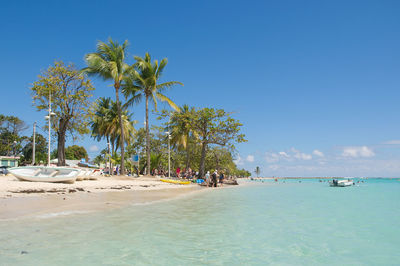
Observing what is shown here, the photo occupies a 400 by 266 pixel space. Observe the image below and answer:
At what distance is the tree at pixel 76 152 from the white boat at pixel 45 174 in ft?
214

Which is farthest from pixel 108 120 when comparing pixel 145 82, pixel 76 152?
pixel 76 152

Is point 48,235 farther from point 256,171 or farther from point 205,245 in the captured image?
point 256,171

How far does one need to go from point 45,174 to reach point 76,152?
241 feet

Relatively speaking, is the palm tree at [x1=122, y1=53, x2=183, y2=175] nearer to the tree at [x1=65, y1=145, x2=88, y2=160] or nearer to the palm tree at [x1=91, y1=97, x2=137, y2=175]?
the palm tree at [x1=91, y1=97, x2=137, y2=175]

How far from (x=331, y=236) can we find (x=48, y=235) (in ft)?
20.2

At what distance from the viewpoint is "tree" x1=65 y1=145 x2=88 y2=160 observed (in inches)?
3111

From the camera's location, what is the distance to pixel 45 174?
17.0m


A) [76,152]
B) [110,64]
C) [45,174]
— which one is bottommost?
[45,174]

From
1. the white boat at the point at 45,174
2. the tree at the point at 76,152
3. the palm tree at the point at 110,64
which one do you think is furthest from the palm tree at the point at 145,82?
the tree at the point at 76,152

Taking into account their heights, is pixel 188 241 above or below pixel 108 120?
below

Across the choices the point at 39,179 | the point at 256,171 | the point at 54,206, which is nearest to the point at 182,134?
the point at 39,179

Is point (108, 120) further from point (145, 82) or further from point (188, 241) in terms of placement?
point (188, 241)

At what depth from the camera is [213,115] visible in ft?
112

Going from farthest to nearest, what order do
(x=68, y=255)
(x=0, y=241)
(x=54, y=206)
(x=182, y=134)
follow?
(x=182, y=134) → (x=54, y=206) → (x=0, y=241) → (x=68, y=255)
